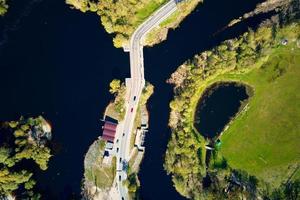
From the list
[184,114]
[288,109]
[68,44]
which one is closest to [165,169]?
[184,114]

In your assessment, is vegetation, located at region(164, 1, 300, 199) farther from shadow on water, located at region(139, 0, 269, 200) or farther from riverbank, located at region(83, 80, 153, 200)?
riverbank, located at region(83, 80, 153, 200)

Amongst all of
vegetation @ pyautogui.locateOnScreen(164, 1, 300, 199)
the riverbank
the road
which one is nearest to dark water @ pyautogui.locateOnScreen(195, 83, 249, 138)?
vegetation @ pyautogui.locateOnScreen(164, 1, 300, 199)

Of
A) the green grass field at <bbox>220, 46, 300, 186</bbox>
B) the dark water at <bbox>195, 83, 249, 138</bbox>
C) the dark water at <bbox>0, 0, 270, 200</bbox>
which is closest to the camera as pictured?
the green grass field at <bbox>220, 46, 300, 186</bbox>

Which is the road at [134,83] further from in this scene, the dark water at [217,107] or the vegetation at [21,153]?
the vegetation at [21,153]

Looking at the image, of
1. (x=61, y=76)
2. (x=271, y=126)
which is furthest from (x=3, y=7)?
→ (x=271, y=126)

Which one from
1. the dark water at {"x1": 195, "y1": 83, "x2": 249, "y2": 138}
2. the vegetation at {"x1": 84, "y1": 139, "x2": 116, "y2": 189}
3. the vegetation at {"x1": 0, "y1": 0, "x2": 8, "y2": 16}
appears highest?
the vegetation at {"x1": 0, "y1": 0, "x2": 8, "y2": 16}

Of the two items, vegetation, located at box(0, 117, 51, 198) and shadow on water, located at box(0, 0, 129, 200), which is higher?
shadow on water, located at box(0, 0, 129, 200)

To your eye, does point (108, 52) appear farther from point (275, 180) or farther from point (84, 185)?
point (275, 180)

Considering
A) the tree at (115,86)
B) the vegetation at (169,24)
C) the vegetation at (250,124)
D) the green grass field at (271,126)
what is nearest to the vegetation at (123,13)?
the vegetation at (169,24)
